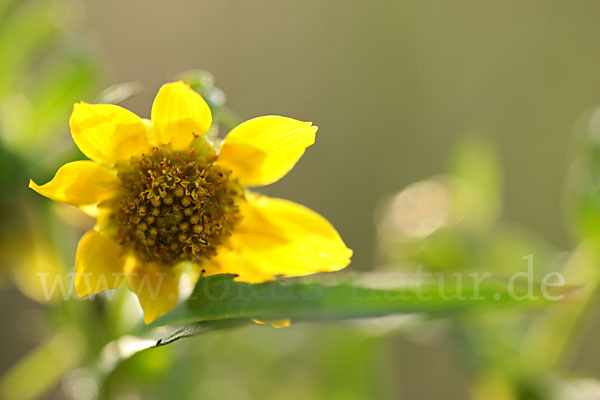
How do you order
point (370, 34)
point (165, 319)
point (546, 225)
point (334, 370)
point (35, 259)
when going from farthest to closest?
point (370, 34) → point (546, 225) → point (334, 370) → point (35, 259) → point (165, 319)

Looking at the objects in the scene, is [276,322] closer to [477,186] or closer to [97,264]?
[97,264]

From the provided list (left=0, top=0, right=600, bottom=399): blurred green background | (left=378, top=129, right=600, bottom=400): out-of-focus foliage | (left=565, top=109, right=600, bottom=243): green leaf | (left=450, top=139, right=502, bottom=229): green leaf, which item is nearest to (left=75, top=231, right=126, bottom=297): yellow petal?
(left=378, top=129, right=600, bottom=400): out-of-focus foliage

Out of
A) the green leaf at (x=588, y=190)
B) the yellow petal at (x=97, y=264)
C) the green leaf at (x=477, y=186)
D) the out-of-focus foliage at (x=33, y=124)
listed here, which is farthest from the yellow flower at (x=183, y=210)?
the green leaf at (x=477, y=186)

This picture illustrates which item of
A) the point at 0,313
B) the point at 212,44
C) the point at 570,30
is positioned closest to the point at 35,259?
the point at 0,313

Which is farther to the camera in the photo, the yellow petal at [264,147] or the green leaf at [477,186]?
the green leaf at [477,186]

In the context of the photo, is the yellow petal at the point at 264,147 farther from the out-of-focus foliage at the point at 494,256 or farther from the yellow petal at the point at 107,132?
the out-of-focus foliage at the point at 494,256

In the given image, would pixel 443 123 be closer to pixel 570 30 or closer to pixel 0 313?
pixel 570 30
